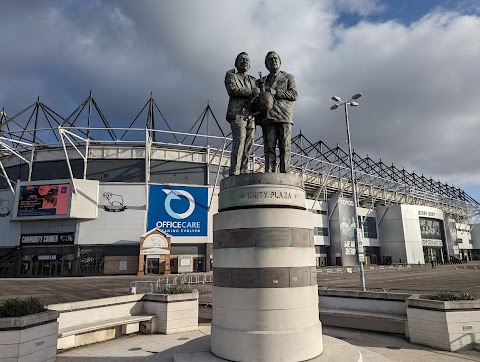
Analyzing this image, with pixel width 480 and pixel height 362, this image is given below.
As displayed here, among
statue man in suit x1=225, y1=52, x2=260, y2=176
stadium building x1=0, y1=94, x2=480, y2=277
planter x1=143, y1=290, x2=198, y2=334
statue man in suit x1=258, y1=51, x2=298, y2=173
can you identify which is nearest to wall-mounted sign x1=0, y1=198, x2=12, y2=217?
stadium building x1=0, y1=94, x2=480, y2=277

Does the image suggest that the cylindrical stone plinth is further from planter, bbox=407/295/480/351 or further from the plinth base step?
planter, bbox=407/295/480/351

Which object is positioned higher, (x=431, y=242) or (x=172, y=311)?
(x=431, y=242)

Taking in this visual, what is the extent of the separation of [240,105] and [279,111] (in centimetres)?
124

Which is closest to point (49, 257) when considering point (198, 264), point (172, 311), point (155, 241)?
point (155, 241)

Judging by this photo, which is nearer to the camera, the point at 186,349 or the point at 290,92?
the point at 186,349

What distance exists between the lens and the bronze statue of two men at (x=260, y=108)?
10.5 meters

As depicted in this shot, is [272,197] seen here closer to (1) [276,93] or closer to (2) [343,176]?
(1) [276,93]

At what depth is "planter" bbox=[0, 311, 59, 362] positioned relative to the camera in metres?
8.09

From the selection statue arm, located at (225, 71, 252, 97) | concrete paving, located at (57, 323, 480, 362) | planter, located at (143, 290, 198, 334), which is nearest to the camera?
concrete paving, located at (57, 323, 480, 362)

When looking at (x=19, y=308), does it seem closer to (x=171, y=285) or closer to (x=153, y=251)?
(x=171, y=285)

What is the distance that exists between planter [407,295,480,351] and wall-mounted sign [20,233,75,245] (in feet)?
167

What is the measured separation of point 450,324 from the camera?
10109 mm

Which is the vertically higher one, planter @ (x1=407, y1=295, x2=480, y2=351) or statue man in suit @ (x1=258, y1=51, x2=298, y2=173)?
statue man in suit @ (x1=258, y1=51, x2=298, y2=173)

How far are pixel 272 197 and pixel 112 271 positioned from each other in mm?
47937
